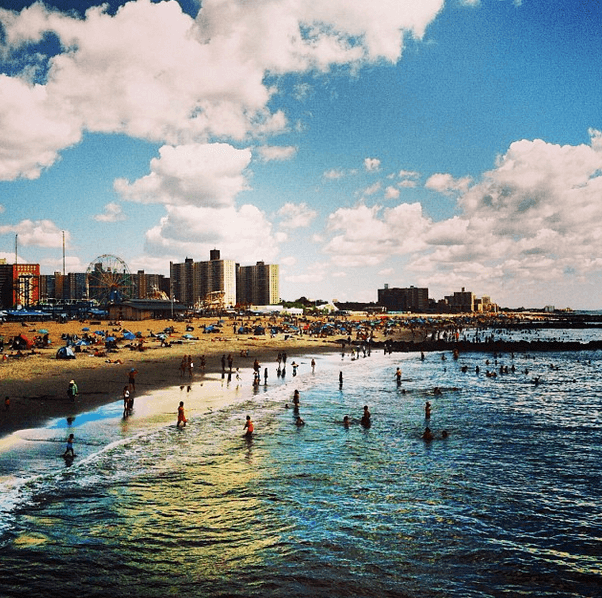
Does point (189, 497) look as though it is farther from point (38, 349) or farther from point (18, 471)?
point (38, 349)

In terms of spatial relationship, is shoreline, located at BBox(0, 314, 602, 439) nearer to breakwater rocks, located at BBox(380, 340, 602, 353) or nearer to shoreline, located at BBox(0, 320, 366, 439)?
shoreline, located at BBox(0, 320, 366, 439)

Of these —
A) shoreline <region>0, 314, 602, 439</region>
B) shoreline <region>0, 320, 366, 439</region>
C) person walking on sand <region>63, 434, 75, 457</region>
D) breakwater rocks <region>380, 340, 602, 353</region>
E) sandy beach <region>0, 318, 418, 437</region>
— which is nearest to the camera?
person walking on sand <region>63, 434, 75, 457</region>

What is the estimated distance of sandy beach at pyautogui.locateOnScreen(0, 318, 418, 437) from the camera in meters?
30.0

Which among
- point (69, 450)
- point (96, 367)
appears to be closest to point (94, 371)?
point (96, 367)

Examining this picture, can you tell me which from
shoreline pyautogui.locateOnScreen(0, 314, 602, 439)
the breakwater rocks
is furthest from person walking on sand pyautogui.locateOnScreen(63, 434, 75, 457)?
the breakwater rocks

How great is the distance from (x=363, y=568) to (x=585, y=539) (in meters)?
7.93

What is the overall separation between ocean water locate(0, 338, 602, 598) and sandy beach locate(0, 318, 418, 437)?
9.24ft

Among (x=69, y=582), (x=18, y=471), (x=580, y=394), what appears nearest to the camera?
(x=69, y=582)

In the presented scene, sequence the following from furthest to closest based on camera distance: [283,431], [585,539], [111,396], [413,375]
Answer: [413,375], [111,396], [283,431], [585,539]

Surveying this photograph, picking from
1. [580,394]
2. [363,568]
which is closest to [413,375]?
[580,394]

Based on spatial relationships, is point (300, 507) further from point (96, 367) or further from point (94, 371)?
point (96, 367)

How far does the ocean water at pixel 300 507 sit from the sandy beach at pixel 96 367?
2.82 meters

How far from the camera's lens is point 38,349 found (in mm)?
57250

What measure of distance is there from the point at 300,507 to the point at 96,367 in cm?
3565
